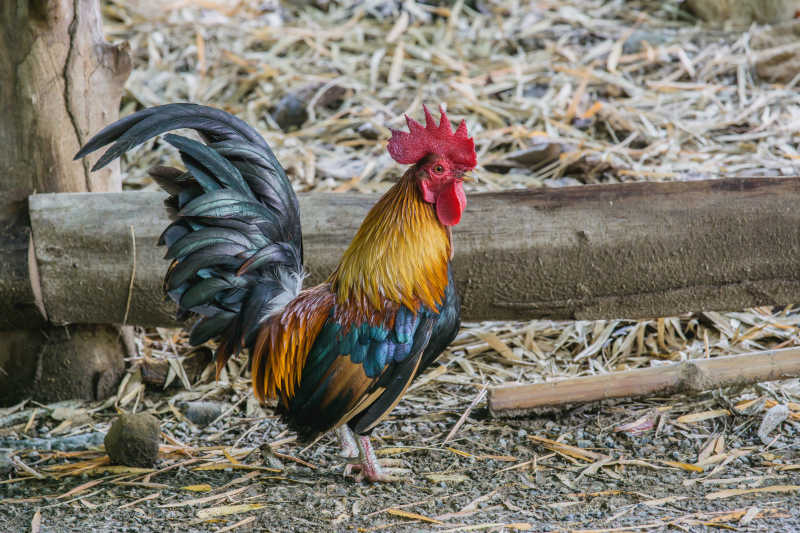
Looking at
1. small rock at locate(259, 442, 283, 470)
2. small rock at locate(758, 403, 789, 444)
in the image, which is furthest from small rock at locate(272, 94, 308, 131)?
small rock at locate(758, 403, 789, 444)

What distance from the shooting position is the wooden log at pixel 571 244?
3.37m

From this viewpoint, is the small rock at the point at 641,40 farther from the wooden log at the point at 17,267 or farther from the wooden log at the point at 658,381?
the wooden log at the point at 17,267

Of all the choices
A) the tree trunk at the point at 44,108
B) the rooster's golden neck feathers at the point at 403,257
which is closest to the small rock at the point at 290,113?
the tree trunk at the point at 44,108

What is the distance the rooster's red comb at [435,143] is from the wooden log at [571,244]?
673 mm

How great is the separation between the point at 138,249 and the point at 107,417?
88 cm

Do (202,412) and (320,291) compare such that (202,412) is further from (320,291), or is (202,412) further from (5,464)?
(320,291)

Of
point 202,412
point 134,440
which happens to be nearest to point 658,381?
point 202,412

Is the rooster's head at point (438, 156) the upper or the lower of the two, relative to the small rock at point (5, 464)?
upper

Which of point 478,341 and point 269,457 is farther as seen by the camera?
point 478,341

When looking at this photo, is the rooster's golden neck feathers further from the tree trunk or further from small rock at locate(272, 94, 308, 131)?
small rock at locate(272, 94, 308, 131)

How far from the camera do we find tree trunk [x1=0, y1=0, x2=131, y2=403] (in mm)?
3432

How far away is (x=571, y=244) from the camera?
3.39 meters

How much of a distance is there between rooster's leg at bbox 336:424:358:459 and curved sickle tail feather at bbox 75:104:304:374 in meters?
0.59

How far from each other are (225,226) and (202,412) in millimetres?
1207
